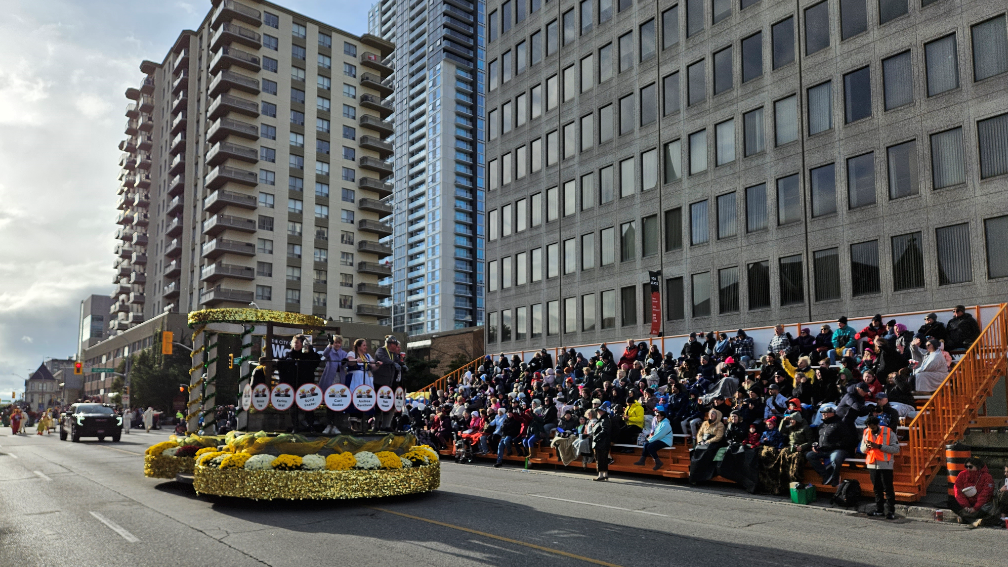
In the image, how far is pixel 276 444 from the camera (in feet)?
41.1

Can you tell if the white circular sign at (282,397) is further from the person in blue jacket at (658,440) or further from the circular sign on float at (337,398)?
the person in blue jacket at (658,440)

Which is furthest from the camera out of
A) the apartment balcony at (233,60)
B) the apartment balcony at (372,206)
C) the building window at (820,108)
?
the apartment balcony at (372,206)

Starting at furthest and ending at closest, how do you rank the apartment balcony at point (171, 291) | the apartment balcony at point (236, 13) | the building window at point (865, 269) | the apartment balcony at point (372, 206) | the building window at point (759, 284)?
A: the apartment balcony at point (372, 206) → the apartment balcony at point (171, 291) → the apartment balcony at point (236, 13) → the building window at point (759, 284) → the building window at point (865, 269)

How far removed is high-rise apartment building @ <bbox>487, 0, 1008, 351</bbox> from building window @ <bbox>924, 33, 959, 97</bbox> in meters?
0.07

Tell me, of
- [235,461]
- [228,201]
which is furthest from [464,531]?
[228,201]

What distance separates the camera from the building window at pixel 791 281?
3072cm

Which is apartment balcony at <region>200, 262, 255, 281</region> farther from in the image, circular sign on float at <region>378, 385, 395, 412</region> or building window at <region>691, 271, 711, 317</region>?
circular sign on float at <region>378, 385, 395, 412</region>

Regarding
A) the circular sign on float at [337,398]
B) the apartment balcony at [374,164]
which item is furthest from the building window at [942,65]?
the apartment balcony at [374,164]

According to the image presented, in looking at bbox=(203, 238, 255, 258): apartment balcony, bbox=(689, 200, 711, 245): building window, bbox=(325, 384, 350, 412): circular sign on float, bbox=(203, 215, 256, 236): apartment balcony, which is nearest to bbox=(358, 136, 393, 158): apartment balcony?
bbox=(203, 215, 256, 236): apartment balcony

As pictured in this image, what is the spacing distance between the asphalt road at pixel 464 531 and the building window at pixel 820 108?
2000cm

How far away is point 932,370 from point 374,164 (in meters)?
81.0

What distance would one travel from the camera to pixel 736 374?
64.0 feet

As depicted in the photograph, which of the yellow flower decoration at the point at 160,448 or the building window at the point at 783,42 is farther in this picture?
the building window at the point at 783,42

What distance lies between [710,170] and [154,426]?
46.3 metres
